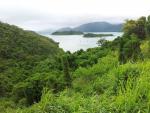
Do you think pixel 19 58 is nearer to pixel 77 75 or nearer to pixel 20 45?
pixel 20 45

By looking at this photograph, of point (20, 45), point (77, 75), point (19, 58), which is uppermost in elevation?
point (20, 45)

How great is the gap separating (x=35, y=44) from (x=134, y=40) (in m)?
46.4

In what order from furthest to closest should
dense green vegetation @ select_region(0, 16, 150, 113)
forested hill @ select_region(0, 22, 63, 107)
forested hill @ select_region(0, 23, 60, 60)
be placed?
forested hill @ select_region(0, 23, 60, 60)
forested hill @ select_region(0, 22, 63, 107)
dense green vegetation @ select_region(0, 16, 150, 113)

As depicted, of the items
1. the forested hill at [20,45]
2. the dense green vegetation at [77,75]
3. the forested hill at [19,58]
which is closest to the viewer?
the dense green vegetation at [77,75]

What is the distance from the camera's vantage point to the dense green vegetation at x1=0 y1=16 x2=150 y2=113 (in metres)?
6.13

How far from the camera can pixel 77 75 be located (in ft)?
128

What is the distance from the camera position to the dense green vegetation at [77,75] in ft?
20.1

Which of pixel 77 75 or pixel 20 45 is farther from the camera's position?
pixel 20 45

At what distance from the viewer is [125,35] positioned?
176 feet

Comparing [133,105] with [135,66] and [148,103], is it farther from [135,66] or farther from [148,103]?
[135,66]

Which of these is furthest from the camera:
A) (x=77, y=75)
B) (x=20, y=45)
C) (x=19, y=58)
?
(x=20, y=45)

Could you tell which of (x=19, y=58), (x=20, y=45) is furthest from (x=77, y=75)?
(x=20, y=45)

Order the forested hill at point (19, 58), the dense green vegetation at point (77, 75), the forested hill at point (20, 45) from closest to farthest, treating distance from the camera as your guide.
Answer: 1. the dense green vegetation at point (77, 75)
2. the forested hill at point (19, 58)
3. the forested hill at point (20, 45)

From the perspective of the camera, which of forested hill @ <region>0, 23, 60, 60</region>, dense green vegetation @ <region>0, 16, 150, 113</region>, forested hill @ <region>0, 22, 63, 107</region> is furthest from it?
forested hill @ <region>0, 23, 60, 60</region>
